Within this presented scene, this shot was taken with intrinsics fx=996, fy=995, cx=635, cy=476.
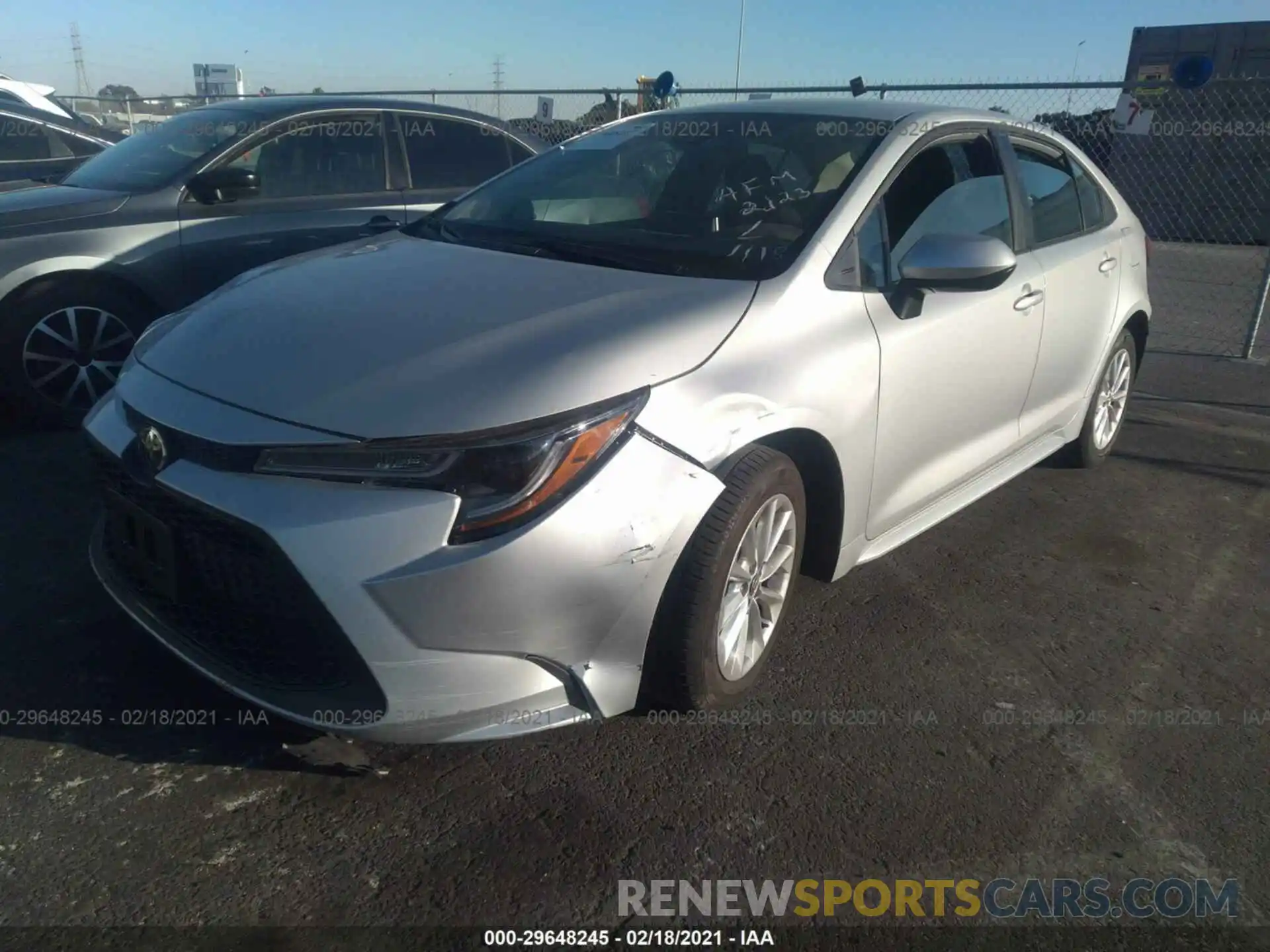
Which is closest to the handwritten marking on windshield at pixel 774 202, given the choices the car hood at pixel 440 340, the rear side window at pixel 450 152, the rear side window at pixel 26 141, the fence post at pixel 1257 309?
the car hood at pixel 440 340

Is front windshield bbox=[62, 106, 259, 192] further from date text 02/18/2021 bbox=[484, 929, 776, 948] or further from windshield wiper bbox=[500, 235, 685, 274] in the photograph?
date text 02/18/2021 bbox=[484, 929, 776, 948]

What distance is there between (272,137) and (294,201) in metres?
0.38

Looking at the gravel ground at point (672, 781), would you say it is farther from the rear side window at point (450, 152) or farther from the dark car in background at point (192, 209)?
the rear side window at point (450, 152)

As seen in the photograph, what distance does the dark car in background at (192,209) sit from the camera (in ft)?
15.1

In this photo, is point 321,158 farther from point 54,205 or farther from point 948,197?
point 948,197

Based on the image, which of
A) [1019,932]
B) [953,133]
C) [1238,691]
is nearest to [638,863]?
[1019,932]

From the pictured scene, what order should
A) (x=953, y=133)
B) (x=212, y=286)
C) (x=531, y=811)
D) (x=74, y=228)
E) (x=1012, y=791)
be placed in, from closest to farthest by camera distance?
(x=531, y=811) → (x=1012, y=791) → (x=953, y=133) → (x=74, y=228) → (x=212, y=286)

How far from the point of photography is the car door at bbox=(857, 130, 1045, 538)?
310 cm

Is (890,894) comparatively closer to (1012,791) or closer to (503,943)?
(1012,791)

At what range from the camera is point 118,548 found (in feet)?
8.57

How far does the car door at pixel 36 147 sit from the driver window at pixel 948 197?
659 cm

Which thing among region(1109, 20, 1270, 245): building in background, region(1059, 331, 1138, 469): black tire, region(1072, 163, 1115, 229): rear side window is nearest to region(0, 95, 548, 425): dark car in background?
region(1072, 163, 1115, 229): rear side window

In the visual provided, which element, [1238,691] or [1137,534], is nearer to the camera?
[1238,691]

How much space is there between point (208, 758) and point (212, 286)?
328cm
